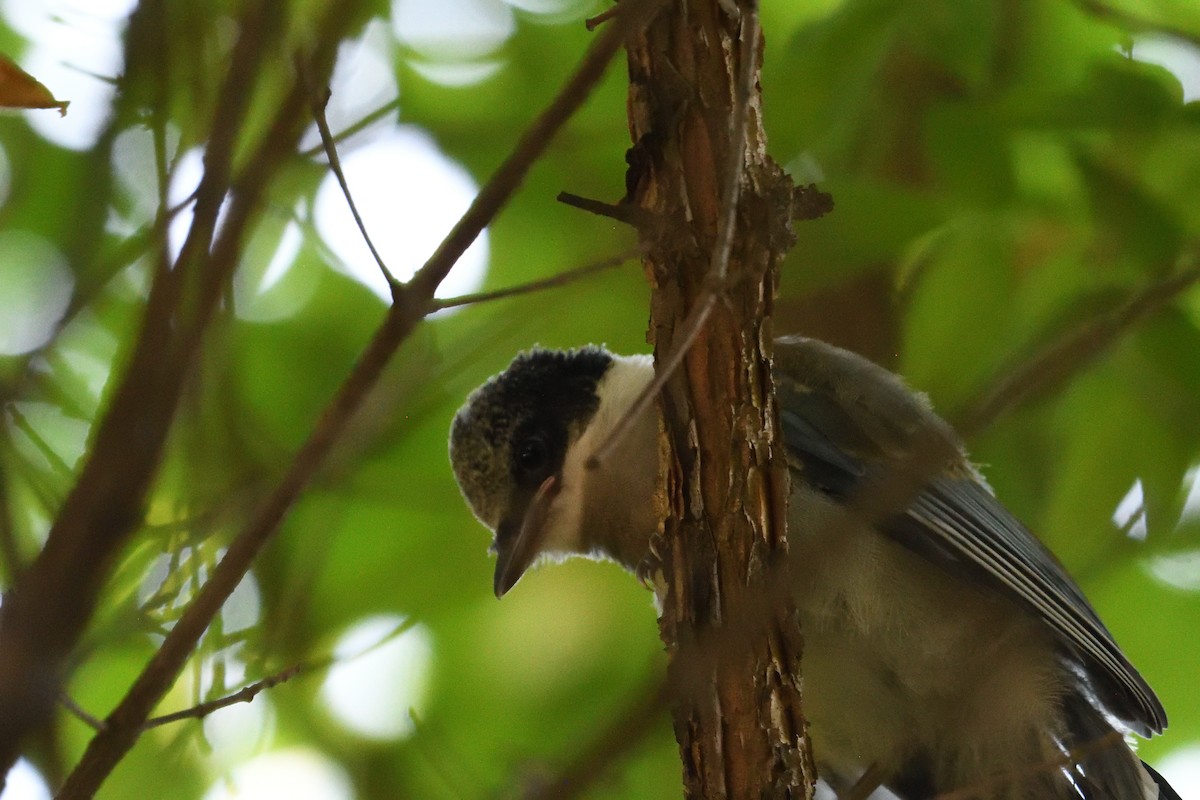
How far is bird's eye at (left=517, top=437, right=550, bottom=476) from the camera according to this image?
2.77 m

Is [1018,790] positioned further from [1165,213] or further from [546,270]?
[546,270]

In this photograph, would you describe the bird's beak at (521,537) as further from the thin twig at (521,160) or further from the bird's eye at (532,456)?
the thin twig at (521,160)

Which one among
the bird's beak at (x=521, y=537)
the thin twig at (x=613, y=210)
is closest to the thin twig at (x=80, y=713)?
the thin twig at (x=613, y=210)

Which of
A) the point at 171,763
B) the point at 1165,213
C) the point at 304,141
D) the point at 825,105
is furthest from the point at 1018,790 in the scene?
the point at 304,141

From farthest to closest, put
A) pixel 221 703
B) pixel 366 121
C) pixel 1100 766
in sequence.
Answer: pixel 1100 766, pixel 366 121, pixel 221 703

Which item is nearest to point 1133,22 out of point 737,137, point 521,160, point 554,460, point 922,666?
point 737,137

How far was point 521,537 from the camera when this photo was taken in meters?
2.59

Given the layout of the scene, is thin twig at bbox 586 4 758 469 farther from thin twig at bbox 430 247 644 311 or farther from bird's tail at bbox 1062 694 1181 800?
bird's tail at bbox 1062 694 1181 800

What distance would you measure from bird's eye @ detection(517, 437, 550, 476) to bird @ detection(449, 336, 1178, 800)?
0.13 m

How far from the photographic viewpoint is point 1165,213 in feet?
6.61

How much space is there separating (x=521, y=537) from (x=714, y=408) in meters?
1.07

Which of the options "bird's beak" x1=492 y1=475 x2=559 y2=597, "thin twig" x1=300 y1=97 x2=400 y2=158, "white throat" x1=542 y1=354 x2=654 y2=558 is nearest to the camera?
"thin twig" x1=300 y1=97 x2=400 y2=158

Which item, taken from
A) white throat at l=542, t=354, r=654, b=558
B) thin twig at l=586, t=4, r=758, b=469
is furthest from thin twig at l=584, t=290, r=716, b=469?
white throat at l=542, t=354, r=654, b=558

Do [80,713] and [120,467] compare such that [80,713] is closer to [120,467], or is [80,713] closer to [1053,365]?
[120,467]
